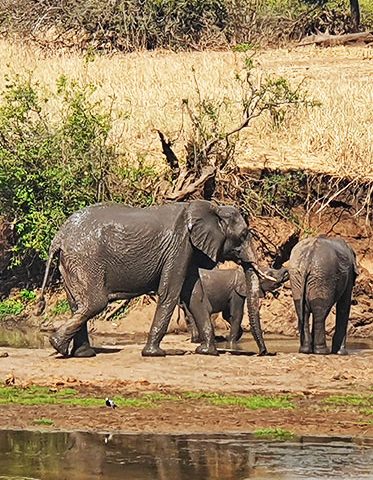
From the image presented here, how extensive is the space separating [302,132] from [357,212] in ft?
8.65

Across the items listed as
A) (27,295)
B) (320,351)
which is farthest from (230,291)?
(27,295)

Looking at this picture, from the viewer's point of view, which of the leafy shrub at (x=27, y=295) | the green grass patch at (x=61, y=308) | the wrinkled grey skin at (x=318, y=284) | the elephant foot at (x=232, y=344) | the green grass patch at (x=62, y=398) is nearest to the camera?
the green grass patch at (x=62, y=398)

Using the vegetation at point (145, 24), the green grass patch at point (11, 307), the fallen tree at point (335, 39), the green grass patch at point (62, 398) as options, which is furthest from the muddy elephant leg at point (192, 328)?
the fallen tree at point (335, 39)

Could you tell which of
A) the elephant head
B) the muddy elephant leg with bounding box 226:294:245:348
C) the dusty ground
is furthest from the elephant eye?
the muddy elephant leg with bounding box 226:294:245:348

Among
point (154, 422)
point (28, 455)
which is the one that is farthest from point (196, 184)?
point (28, 455)

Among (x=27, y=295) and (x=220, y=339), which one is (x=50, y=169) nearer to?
(x=27, y=295)

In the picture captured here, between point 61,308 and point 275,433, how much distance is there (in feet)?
37.8

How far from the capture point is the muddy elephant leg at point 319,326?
56.9 ft

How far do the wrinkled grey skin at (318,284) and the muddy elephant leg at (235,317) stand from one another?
2.42 metres

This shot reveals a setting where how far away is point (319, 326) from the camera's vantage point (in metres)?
17.4

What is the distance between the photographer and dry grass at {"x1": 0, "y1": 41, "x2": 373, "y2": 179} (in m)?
24.3

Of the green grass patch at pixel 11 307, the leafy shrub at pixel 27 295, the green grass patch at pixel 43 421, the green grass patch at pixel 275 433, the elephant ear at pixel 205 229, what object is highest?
the elephant ear at pixel 205 229

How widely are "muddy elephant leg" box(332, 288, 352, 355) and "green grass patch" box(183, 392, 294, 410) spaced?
4323mm

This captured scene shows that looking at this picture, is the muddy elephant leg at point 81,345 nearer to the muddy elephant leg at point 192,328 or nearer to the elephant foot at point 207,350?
the elephant foot at point 207,350
